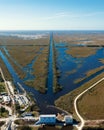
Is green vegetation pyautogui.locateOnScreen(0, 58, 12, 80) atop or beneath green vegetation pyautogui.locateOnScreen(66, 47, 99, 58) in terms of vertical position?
beneath

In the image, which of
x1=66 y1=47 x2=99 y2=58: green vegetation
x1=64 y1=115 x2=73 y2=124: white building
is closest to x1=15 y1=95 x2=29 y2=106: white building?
x1=64 y1=115 x2=73 y2=124: white building

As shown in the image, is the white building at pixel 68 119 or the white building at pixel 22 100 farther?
the white building at pixel 22 100

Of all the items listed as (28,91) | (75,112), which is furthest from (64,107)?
(28,91)

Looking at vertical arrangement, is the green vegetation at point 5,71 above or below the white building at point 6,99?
above

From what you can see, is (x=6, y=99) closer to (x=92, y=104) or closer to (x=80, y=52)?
(x=92, y=104)

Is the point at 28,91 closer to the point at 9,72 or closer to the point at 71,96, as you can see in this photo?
the point at 71,96

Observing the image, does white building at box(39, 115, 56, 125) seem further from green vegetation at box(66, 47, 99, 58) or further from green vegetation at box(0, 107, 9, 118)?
green vegetation at box(66, 47, 99, 58)

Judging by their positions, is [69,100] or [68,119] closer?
[68,119]

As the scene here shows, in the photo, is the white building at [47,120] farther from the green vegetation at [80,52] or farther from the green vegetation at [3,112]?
the green vegetation at [80,52]

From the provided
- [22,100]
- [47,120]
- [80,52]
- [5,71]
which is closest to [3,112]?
[22,100]

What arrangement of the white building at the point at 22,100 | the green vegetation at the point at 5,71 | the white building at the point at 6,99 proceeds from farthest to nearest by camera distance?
the green vegetation at the point at 5,71, the white building at the point at 6,99, the white building at the point at 22,100

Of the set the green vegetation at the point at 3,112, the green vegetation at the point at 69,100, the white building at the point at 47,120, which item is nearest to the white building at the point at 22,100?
the green vegetation at the point at 3,112
